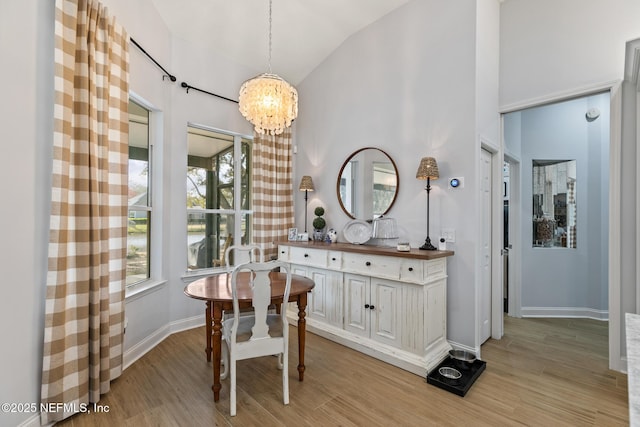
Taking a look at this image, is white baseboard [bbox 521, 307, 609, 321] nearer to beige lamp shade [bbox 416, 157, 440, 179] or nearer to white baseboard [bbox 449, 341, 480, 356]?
white baseboard [bbox 449, 341, 480, 356]

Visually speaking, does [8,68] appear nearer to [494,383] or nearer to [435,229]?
[435,229]

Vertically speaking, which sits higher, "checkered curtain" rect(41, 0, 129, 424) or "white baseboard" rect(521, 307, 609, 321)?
"checkered curtain" rect(41, 0, 129, 424)

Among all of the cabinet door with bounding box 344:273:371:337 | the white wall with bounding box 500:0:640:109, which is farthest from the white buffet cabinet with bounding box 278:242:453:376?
the white wall with bounding box 500:0:640:109

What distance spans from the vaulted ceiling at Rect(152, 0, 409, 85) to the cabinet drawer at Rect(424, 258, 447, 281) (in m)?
2.67

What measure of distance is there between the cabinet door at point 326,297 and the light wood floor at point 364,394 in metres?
0.32

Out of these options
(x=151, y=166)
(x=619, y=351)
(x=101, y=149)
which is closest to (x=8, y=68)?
(x=101, y=149)

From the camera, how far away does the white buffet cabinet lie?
2545 mm

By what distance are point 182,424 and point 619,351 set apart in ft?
11.1

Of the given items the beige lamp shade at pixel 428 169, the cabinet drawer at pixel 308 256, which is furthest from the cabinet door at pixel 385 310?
the beige lamp shade at pixel 428 169

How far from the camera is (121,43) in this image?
2.37 metres

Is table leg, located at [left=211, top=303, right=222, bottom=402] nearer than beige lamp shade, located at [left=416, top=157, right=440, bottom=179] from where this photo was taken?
Yes

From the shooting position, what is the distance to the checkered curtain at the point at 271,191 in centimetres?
400

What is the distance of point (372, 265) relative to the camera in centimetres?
285

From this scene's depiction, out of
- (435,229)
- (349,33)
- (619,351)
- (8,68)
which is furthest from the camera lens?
(349,33)
